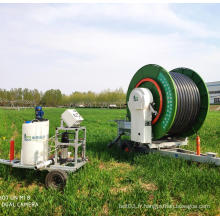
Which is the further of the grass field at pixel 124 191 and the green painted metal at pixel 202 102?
the green painted metal at pixel 202 102

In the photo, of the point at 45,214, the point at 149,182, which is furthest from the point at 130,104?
the point at 45,214

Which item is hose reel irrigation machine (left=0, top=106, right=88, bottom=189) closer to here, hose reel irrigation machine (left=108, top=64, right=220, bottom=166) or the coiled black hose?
hose reel irrigation machine (left=108, top=64, right=220, bottom=166)

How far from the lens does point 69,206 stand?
12.3 feet

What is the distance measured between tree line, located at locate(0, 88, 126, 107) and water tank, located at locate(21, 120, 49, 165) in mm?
76149

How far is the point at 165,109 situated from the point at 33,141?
3.65m

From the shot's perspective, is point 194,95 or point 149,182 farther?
point 194,95

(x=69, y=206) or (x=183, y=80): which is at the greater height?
(x=183, y=80)

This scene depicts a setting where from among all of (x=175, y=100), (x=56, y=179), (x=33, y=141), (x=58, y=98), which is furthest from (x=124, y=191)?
(x=58, y=98)

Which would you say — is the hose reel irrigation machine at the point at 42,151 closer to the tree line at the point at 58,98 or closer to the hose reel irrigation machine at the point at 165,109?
the hose reel irrigation machine at the point at 165,109

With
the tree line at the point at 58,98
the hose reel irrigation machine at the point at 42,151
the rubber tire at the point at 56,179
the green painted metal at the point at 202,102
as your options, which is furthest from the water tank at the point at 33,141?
the tree line at the point at 58,98

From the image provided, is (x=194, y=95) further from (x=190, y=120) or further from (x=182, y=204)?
(x=182, y=204)

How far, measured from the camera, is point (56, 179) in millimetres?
4758

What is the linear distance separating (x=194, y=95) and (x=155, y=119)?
1.49m

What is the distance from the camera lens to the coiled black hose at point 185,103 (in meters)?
6.25
